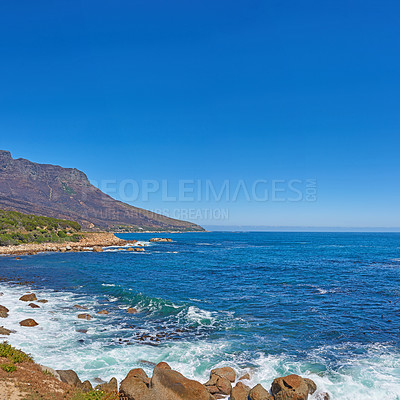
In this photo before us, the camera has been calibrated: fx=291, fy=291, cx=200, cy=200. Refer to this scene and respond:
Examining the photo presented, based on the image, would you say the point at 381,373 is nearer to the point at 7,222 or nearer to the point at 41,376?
the point at 41,376

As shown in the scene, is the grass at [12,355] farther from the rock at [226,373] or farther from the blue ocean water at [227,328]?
the rock at [226,373]

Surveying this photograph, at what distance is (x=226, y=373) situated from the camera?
15.1 m

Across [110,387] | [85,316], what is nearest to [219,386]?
[110,387]

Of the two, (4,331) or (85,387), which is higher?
(85,387)

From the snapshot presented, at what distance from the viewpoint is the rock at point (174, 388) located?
11992 mm

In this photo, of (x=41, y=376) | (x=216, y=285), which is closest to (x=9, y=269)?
(x=216, y=285)

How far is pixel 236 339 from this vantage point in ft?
66.6

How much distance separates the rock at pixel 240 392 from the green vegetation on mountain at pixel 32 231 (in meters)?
79.4

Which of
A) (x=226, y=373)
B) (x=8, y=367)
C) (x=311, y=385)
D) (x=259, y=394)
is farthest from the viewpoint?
(x=226, y=373)

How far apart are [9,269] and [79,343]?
36055 mm

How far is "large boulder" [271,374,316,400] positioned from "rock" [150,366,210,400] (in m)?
3.48

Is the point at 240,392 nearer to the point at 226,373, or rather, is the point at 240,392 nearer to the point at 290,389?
the point at 226,373

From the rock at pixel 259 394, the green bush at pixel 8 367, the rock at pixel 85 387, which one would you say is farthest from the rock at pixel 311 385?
the green bush at pixel 8 367

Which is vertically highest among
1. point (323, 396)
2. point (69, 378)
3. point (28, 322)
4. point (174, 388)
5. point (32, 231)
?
point (32, 231)
